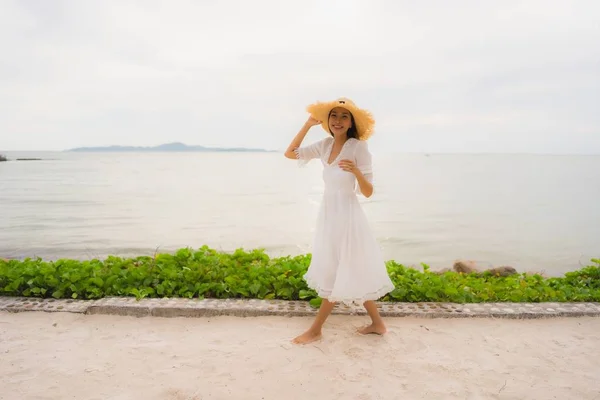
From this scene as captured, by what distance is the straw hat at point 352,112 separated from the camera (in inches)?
167

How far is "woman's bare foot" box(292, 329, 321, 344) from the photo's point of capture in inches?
172

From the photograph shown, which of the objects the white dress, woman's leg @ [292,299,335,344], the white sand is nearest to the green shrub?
the white sand

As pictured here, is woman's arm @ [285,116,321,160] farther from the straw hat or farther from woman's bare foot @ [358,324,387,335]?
woman's bare foot @ [358,324,387,335]

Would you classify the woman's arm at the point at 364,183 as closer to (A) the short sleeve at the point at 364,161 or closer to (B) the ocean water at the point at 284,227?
(A) the short sleeve at the point at 364,161

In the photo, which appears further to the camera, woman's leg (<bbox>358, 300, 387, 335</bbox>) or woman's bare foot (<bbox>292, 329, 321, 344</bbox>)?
woman's leg (<bbox>358, 300, 387, 335</bbox>)

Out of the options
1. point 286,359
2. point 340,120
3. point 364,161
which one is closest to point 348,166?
point 364,161

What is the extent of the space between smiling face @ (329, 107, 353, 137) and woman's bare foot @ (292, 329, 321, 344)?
6.63 feet

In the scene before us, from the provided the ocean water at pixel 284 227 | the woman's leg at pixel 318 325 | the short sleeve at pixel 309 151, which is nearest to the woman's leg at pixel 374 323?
the woman's leg at pixel 318 325

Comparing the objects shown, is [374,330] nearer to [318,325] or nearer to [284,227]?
[318,325]

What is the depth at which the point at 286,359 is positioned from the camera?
4082 mm

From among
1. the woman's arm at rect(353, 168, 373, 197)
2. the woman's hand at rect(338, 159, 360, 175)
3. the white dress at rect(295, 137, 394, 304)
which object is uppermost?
the woman's hand at rect(338, 159, 360, 175)

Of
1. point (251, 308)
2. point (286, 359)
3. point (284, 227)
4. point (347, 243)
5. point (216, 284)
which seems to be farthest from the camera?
point (284, 227)

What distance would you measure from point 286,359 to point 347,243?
4.07 ft

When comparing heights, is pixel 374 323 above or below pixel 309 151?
below
